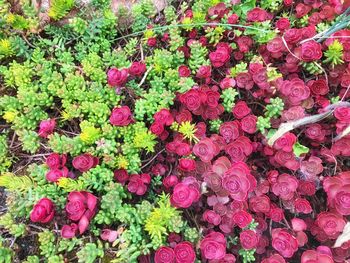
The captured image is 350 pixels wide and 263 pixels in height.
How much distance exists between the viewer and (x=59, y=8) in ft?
8.69

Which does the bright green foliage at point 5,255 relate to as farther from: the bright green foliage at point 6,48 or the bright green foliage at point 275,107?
the bright green foliage at point 275,107

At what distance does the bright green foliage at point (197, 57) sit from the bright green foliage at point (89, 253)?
1334 millimetres

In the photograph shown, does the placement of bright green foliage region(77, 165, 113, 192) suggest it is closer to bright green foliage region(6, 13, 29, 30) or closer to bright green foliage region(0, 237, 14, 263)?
bright green foliage region(0, 237, 14, 263)

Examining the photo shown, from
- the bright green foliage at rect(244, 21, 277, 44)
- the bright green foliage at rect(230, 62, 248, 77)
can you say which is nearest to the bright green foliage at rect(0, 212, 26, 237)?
the bright green foliage at rect(230, 62, 248, 77)

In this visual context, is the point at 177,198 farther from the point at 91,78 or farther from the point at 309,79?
the point at 309,79

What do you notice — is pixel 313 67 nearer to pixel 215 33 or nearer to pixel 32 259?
pixel 215 33

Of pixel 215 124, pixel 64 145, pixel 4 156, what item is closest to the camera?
pixel 64 145

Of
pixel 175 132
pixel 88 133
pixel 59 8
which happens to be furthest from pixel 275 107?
pixel 59 8

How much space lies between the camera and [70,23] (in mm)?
2635

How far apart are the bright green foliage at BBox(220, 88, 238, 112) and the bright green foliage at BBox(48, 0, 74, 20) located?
1261 mm

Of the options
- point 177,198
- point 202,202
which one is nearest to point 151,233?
point 177,198

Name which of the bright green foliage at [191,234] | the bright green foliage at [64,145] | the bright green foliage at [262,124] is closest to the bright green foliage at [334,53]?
the bright green foliage at [262,124]

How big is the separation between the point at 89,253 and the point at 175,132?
90cm

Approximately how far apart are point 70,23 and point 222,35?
3.55 feet
